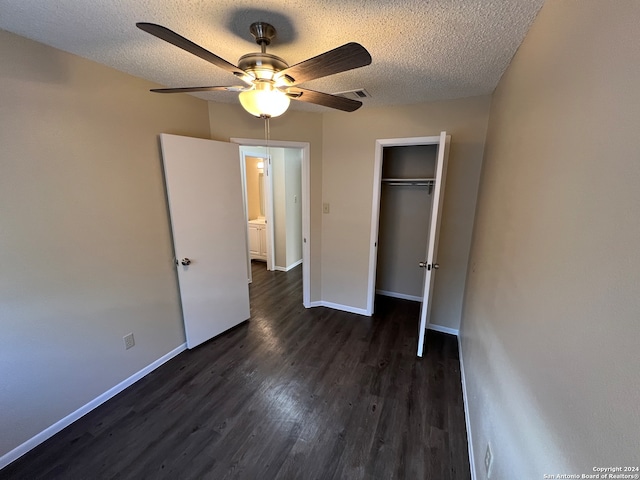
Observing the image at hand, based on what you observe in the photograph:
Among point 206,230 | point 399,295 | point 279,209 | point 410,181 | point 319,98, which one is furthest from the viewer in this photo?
point 279,209

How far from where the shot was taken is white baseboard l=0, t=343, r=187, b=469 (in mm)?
1501

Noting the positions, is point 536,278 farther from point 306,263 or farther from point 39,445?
point 39,445

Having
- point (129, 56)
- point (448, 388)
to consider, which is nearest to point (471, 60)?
point (129, 56)

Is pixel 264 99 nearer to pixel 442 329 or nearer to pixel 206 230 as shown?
pixel 206 230

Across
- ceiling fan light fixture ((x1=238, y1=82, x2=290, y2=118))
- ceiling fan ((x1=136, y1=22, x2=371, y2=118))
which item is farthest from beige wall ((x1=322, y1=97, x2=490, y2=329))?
ceiling fan light fixture ((x1=238, y1=82, x2=290, y2=118))

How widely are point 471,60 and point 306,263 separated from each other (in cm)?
240

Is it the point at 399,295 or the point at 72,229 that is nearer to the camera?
the point at 72,229

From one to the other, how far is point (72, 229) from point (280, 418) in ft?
A: 6.04

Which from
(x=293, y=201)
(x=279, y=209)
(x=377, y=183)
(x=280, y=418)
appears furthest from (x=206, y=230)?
(x=293, y=201)

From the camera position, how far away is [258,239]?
4.98 m

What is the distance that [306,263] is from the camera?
3.21 metres

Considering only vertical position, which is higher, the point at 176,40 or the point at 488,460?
the point at 176,40

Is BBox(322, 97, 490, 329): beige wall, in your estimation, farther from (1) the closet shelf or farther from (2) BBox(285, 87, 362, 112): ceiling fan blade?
(2) BBox(285, 87, 362, 112): ceiling fan blade

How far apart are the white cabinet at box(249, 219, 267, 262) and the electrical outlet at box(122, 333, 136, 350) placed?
9.66ft
